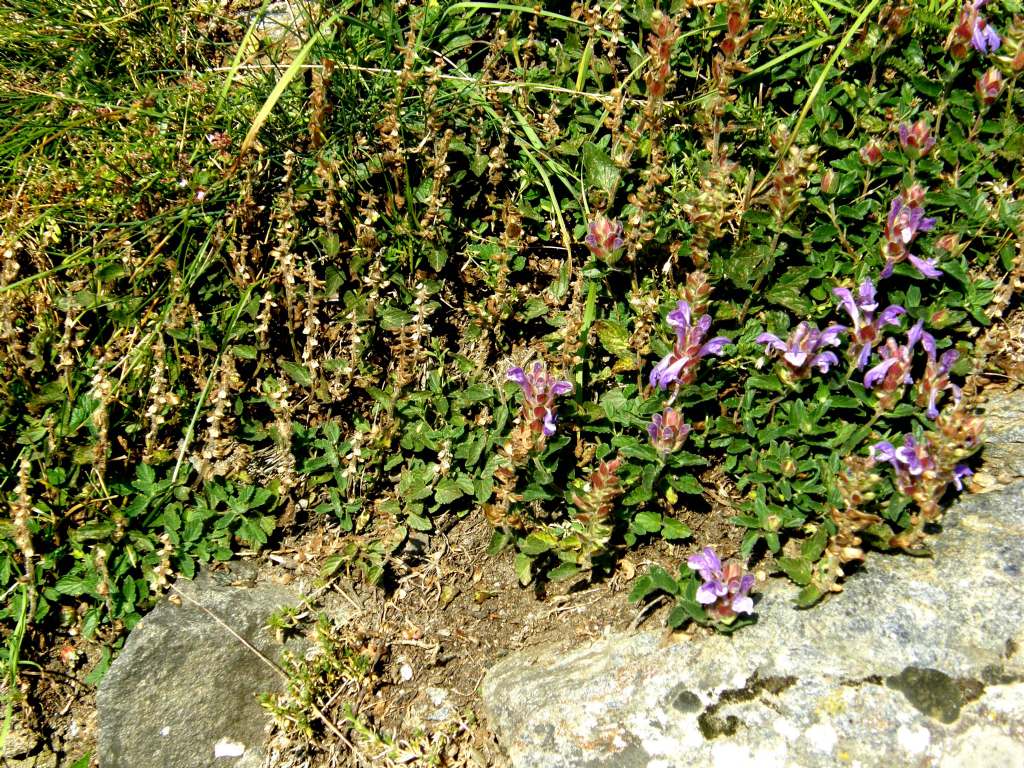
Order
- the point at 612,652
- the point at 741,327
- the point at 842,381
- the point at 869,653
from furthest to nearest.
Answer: the point at 741,327, the point at 842,381, the point at 612,652, the point at 869,653

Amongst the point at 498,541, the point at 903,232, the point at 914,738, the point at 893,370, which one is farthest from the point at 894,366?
the point at 498,541

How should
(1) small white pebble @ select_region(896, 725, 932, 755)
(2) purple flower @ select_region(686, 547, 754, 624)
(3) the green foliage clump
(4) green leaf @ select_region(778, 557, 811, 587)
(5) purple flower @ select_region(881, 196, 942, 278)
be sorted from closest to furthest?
(1) small white pebble @ select_region(896, 725, 932, 755), (2) purple flower @ select_region(686, 547, 754, 624), (4) green leaf @ select_region(778, 557, 811, 587), (5) purple flower @ select_region(881, 196, 942, 278), (3) the green foliage clump

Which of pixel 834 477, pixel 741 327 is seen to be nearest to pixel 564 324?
pixel 741 327

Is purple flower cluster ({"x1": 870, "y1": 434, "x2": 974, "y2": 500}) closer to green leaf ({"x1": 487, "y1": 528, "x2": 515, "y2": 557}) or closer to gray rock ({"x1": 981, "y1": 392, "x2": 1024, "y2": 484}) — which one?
gray rock ({"x1": 981, "y1": 392, "x2": 1024, "y2": 484})

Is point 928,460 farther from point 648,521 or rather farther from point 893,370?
point 648,521

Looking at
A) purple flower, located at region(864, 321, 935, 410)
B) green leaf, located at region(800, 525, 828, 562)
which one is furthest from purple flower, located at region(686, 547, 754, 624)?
purple flower, located at region(864, 321, 935, 410)

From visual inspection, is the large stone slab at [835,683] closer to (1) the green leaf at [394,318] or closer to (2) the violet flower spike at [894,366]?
(2) the violet flower spike at [894,366]

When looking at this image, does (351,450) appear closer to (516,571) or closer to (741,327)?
(516,571)
